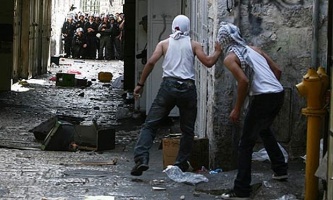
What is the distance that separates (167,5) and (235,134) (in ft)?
20.5

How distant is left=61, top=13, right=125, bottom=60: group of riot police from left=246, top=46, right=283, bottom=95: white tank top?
3301 cm

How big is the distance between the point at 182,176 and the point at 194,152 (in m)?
0.82

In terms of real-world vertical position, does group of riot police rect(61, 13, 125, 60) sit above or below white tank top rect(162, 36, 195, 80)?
below

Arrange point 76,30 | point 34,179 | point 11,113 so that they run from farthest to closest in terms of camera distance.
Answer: point 76,30 < point 11,113 < point 34,179

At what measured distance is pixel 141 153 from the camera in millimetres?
9664

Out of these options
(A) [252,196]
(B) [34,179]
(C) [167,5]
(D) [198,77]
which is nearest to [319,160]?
(A) [252,196]

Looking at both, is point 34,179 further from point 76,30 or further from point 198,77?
point 76,30

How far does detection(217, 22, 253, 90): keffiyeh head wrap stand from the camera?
8.52 metres

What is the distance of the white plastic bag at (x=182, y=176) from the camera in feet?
30.8

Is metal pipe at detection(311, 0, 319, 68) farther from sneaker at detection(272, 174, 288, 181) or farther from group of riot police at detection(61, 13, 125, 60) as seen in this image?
group of riot police at detection(61, 13, 125, 60)

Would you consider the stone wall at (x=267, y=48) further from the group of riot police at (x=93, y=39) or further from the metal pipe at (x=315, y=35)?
the group of riot police at (x=93, y=39)

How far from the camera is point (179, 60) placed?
970 cm

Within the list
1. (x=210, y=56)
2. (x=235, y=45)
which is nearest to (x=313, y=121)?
(x=235, y=45)

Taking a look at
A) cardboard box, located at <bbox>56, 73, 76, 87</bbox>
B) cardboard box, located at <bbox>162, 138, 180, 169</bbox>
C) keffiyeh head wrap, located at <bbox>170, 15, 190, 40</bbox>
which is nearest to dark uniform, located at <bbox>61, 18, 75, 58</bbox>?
cardboard box, located at <bbox>56, 73, 76, 87</bbox>
